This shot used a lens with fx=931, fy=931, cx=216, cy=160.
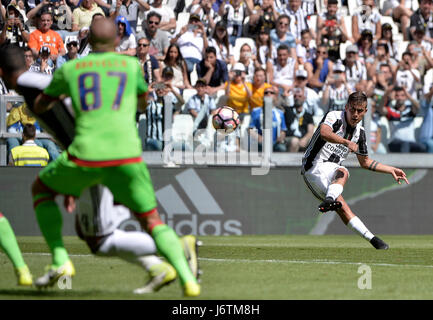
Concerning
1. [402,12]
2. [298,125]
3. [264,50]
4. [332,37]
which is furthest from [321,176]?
[402,12]

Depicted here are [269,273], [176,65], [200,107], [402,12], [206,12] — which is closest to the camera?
[269,273]

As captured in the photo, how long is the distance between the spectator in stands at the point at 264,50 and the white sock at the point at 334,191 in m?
7.09

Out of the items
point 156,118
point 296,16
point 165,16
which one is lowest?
point 156,118

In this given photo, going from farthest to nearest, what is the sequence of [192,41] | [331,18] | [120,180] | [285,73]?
[331,18] < [192,41] < [285,73] < [120,180]

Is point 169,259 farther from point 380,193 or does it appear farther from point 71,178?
point 380,193

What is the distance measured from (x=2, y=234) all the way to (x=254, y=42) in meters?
13.2

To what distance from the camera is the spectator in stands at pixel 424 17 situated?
2167cm

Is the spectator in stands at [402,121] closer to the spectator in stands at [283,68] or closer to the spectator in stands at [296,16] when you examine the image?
the spectator in stands at [283,68]

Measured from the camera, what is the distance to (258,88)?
1806cm

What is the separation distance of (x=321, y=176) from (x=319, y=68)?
6.83 m

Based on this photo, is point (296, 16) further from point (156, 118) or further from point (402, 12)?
point (156, 118)

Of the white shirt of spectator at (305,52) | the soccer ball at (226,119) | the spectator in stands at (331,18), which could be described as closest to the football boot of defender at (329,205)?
the soccer ball at (226,119)

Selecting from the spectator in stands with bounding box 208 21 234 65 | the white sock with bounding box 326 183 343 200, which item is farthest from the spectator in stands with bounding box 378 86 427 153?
the white sock with bounding box 326 183 343 200
